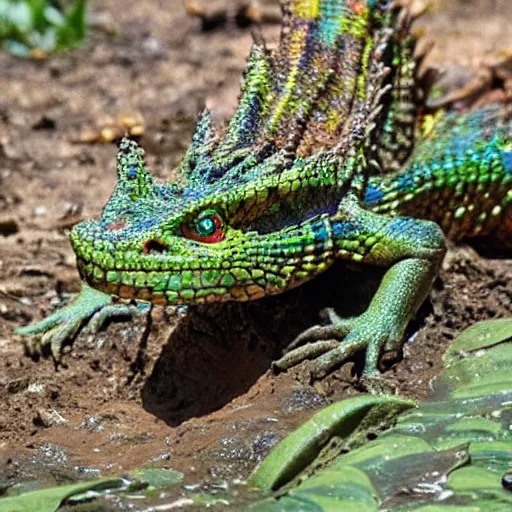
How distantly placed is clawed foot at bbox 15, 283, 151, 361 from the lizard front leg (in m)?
1.04

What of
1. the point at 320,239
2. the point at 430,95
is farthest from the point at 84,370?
the point at 430,95

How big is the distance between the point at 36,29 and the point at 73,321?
5.18 m

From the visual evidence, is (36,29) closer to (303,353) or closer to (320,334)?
(320,334)

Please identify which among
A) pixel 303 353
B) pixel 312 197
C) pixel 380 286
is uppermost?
pixel 312 197

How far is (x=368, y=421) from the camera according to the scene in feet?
15.7

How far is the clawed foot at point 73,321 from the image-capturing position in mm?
5934

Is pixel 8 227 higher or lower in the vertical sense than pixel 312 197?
higher

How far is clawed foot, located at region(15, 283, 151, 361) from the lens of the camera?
593cm

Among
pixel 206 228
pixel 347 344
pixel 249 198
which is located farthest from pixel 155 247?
pixel 347 344

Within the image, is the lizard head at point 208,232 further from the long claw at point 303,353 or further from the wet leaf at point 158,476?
the wet leaf at point 158,476

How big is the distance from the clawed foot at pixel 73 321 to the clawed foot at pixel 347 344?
0.97m

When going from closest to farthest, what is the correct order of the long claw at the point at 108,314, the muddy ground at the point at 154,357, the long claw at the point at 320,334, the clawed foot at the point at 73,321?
the muddy ground at the point at 154,357, the long claw at the point at 320,334, the clawed foot at the point at 73,321, the long claw at the point at 108,314

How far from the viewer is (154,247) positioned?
5.11 m

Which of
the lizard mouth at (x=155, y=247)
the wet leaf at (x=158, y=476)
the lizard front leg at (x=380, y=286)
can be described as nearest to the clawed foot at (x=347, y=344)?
the lizard front leg at (x=380, y=286)
